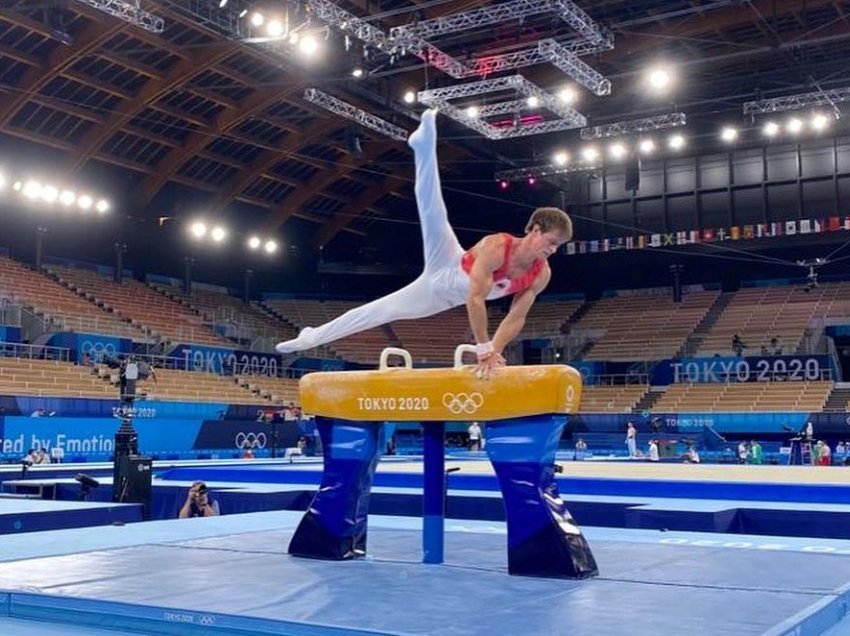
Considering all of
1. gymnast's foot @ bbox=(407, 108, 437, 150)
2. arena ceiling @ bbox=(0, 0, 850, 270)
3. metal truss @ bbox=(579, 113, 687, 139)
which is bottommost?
gymnast's foot @ bbox=(407, 108, 437, 150)

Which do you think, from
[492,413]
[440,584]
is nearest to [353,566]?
[440,584]

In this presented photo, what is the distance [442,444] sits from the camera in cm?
536

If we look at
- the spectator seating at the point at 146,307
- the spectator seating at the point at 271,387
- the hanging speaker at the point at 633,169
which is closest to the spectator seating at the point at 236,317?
the spectator seating at the point at 146,307

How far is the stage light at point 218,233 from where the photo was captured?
29.2 m

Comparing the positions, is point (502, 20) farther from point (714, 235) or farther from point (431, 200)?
point (714, 235)

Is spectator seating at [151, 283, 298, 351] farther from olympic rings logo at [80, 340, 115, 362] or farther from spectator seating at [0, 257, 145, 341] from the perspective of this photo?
olympic rings logo at [80, 340, 115, 362]

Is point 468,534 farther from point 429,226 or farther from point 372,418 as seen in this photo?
point 429,226

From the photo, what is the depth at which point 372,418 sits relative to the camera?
17.8 feet

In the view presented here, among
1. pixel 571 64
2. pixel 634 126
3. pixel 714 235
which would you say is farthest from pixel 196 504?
pixel 714 235

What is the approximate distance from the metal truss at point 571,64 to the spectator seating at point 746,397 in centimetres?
1064

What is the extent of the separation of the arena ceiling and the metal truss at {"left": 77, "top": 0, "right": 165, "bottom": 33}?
Result: 1.96ft

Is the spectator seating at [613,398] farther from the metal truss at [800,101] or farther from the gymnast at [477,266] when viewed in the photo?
the gymnast at [477,266]

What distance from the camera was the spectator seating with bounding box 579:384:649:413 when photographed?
88.7ft

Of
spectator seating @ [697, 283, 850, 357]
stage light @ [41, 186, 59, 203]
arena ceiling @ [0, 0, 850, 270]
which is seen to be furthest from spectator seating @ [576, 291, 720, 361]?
stage light @ [41, 186, 59, 203]
